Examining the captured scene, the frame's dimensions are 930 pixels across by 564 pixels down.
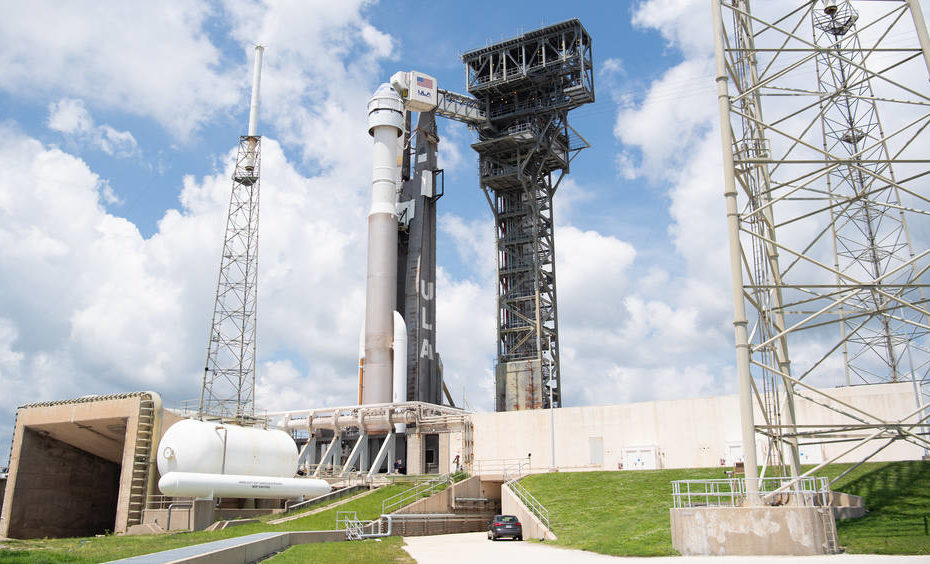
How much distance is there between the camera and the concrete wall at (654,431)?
35688 mm

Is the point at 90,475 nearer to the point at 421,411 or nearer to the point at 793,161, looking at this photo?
the point at 421,411

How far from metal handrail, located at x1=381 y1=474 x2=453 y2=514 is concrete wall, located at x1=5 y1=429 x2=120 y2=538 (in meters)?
20.5

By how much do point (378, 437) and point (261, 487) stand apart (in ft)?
69.1

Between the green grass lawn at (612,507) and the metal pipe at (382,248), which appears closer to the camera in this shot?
the green grass lawn at (612,507)

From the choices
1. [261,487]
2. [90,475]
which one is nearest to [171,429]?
[261,487]

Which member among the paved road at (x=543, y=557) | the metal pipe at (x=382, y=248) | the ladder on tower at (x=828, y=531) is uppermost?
the metal pipe at (x=382, y=248)

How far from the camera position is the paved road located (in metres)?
16.1

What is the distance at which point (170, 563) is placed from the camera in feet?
38.6

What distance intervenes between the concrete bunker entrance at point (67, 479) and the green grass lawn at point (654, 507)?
25096 mm

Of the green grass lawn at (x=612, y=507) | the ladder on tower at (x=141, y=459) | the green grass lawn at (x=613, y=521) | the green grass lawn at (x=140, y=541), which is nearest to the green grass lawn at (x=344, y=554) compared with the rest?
the green grass lawn at (x=613, y=521)

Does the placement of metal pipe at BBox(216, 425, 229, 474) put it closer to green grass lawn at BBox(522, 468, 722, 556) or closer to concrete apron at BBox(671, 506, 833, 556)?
green grass lawn at BBox(522, 468, 722, 556)

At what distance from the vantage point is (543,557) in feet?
67.8

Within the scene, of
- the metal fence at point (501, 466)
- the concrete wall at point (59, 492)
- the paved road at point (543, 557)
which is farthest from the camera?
the metal fence at point (501, 466)

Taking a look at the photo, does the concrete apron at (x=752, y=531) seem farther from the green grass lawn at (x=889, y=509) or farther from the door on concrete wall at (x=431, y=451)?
the door on concrete wall at (x=431, y=451)
